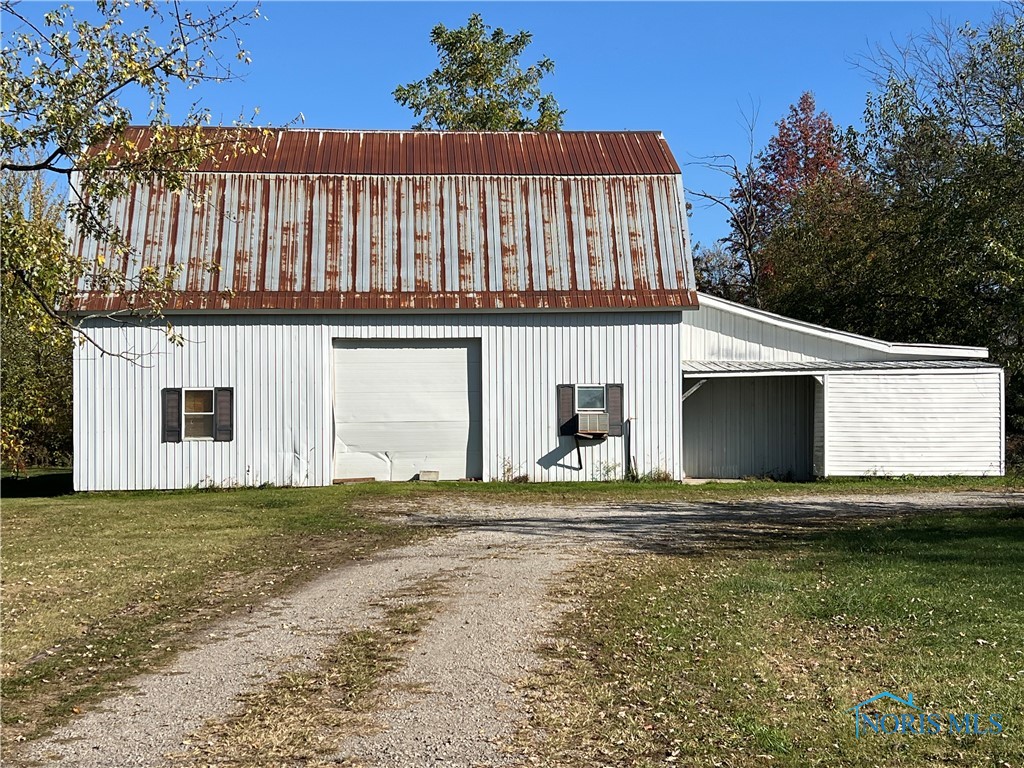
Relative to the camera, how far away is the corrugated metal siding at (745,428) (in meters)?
24.9

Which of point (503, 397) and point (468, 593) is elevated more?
point (503, 397)

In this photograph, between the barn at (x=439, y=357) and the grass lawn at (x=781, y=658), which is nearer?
the grass lawn at (x=781, y=658)

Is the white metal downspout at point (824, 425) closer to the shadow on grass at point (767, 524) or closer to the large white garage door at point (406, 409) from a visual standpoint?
the shadow on grass at point (767, 524)

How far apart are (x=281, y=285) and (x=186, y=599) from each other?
40.9 feet

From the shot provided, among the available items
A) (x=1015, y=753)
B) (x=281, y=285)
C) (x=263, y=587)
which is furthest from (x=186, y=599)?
(x=281, y=285)

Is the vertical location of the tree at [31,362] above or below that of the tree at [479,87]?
below

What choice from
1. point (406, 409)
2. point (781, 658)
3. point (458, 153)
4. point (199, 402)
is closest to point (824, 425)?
point (406, 409)

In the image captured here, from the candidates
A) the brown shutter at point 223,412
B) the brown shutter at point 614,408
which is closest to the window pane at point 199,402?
the brown shutter at point 223,412

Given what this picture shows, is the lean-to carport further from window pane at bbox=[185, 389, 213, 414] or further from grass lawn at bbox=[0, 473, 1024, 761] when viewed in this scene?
window pane at bbox=[185, 389, 213, 414]

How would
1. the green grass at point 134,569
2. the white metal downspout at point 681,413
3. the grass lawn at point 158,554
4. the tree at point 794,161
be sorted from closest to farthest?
the green grass at point 134,569 < the grass lawn at point 158,554 < the white metal downspout at point 681,413 < the tree at point 794,161

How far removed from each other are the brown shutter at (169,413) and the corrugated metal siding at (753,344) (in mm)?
10597

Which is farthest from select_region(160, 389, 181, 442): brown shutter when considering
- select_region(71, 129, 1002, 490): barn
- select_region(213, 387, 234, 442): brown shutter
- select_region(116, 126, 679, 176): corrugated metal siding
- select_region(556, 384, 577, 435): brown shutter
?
select_region(556, 384, 577, 435): brown shutter

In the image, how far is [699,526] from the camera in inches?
635

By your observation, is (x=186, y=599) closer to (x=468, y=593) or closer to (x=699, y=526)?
(x=468, y=593)
